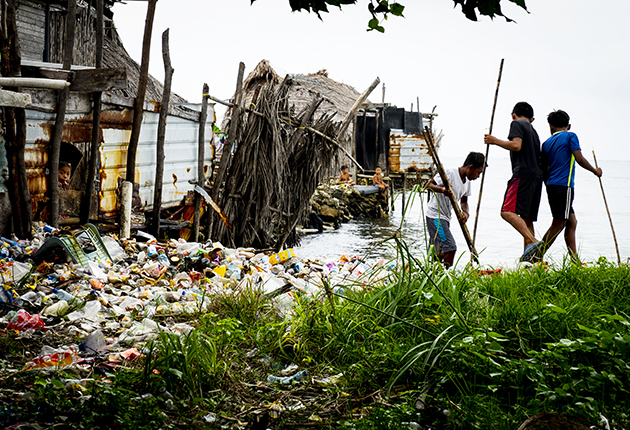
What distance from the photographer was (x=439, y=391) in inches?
103

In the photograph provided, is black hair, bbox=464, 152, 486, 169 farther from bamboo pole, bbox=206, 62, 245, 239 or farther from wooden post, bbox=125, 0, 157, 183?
wooden post, bbox=125, 0, 157, 183

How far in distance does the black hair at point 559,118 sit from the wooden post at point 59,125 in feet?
17.0

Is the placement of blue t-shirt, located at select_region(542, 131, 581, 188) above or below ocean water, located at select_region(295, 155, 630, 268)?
above

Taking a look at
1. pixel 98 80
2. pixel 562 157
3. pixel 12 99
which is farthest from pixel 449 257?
pixel 12 99

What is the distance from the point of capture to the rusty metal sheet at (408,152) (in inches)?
854

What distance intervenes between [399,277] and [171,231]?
4.43m

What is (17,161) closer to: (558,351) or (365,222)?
(558,351)

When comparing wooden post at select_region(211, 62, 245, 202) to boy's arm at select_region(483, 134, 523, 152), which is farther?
wooden post at select_region(211, 62, 245, 202)

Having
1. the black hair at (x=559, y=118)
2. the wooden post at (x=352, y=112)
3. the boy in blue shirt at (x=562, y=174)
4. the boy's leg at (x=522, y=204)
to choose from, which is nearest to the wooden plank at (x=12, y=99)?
the boy's leg at (x=522, y=204)

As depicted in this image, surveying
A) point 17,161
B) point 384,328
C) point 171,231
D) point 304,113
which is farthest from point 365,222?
point 384,328

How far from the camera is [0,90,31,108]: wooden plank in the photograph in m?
3.74

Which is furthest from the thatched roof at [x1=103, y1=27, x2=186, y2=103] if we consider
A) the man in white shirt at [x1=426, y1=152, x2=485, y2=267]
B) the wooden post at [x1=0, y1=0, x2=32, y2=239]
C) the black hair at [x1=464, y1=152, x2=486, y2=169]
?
the black hair at [x1=464, y1=152, x2=486, y2=169]

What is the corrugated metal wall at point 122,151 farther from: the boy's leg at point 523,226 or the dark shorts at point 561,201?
the dark shorts at point 561,201

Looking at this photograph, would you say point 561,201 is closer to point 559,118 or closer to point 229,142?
point 559,118
